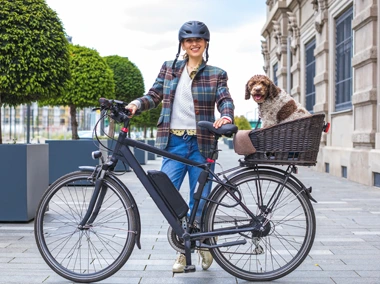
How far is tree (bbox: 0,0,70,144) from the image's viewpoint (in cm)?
759

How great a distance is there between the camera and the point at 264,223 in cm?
426

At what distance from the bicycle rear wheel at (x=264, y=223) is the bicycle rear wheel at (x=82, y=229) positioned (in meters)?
0.61

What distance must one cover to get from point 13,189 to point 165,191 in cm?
324

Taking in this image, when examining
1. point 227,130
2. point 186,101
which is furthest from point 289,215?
point 186,101

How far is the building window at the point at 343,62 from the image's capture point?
587 inches

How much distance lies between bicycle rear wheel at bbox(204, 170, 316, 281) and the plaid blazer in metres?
0.49

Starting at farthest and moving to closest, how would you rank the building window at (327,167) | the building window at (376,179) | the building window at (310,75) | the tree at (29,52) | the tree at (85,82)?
the building window at (310,75) → the building window at (327,167) → the tree at (85,82) → the building window at (376,179) → the tree at (29,52)

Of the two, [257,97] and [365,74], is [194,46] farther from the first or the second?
[365,74]

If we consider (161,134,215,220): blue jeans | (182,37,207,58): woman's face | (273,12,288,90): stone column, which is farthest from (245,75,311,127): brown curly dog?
(273,12,288,90): stone column

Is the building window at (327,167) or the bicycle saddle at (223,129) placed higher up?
the bicycle saddle at (223,129)

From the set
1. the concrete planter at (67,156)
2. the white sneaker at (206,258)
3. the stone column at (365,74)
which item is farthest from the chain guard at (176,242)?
the stone column at (365,74)

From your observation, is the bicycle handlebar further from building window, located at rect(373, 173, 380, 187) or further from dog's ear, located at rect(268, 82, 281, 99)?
building window, located at rect(373, 173, 380, 187)

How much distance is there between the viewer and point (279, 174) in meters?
4.23

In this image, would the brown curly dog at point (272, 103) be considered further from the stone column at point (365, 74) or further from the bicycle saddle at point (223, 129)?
the stone column at point (365, 74)
